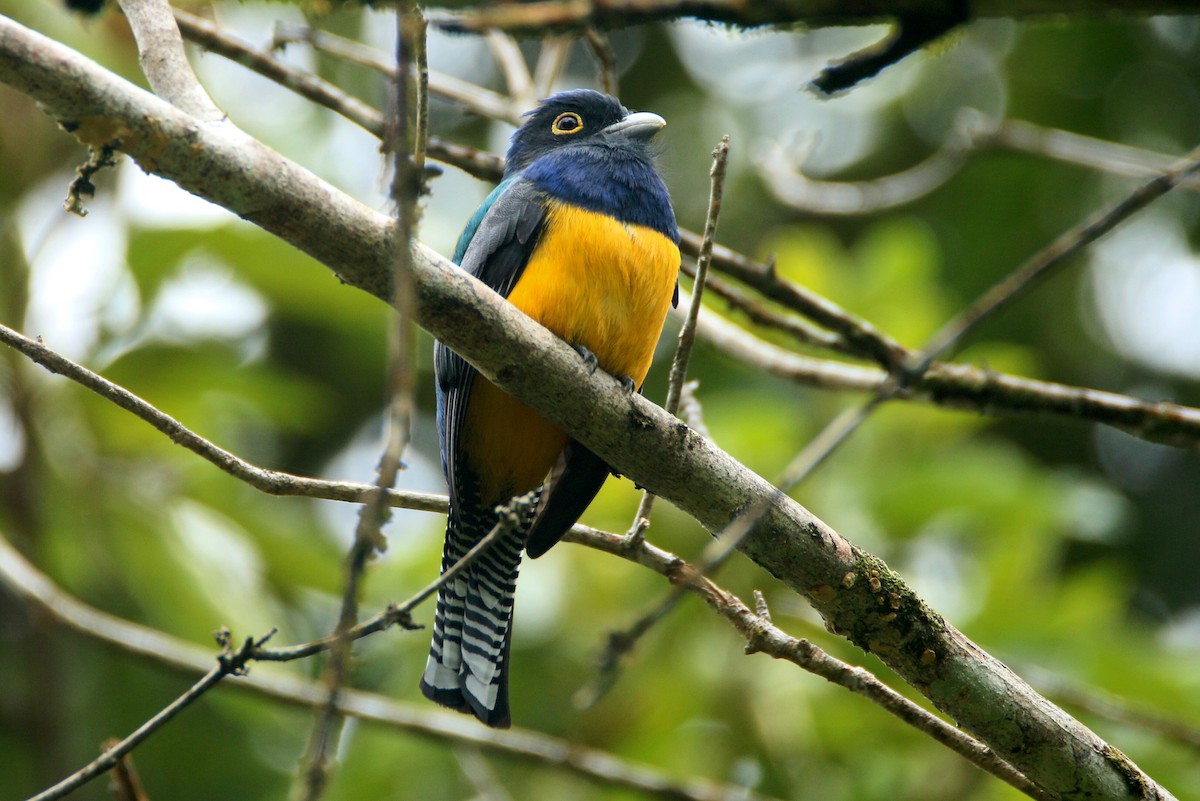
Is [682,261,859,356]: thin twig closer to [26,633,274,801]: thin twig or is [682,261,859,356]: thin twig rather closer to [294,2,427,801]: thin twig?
[26,633,274,801]: thin twig

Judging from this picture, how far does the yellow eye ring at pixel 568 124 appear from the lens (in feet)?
15.4

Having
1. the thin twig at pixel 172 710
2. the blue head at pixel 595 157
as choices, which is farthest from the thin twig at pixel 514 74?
the thin twig at pixel 172 710

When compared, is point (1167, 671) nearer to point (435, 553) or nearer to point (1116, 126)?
point (435, 553)

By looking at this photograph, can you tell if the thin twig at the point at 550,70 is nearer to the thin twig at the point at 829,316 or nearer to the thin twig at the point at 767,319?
the thin twig at the point at 767,319

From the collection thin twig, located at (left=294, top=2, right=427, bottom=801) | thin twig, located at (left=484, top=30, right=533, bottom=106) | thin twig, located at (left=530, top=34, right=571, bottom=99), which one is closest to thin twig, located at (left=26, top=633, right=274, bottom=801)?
thin twig, located at (left=294, top=2, right=427, bottom=801)

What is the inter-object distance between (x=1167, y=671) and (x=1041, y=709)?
2.57 meters

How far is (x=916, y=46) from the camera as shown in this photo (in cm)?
161

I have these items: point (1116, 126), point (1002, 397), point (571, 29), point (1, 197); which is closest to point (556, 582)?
point (1002, 397)

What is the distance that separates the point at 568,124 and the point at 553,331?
1456mm

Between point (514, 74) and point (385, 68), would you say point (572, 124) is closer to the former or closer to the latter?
point (385, 68)

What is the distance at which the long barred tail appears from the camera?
145 inches

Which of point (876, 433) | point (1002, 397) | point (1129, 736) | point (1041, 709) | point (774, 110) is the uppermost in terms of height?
point (774, 110)

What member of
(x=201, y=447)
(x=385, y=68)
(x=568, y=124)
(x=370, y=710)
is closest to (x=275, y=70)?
(x=385, y=68)

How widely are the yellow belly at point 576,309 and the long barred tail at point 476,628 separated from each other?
227 millimetres
